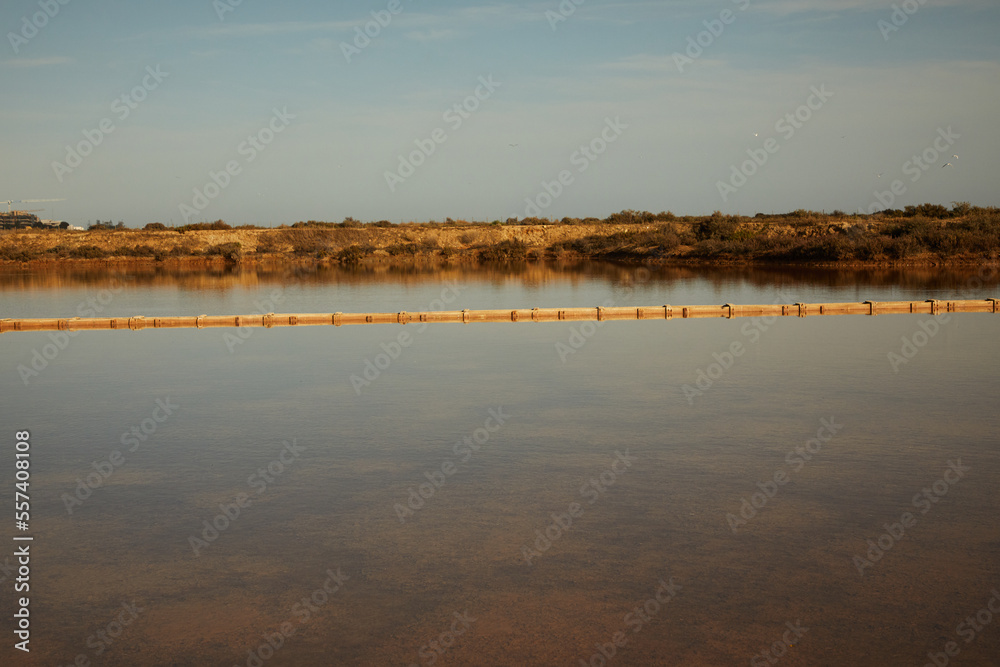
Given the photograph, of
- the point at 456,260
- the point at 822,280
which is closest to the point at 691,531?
the point at 822,280

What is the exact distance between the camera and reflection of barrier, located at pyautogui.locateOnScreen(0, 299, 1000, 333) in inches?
464

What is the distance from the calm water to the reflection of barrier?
2335 millimetres

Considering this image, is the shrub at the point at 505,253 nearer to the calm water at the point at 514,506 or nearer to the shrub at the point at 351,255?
the shrub at the point at 351,255

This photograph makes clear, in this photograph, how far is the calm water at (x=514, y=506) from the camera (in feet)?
10.8

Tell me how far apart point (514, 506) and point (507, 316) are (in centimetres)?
750

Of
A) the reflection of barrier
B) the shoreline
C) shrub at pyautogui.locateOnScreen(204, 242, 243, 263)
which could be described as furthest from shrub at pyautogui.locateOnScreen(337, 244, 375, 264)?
the reflection of barrier

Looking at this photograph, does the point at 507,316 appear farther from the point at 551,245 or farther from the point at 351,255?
the point at 551,245

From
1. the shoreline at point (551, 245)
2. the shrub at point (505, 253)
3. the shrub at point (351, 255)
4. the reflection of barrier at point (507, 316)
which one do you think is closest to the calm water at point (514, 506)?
the reflection of barrier at point (507, 316)

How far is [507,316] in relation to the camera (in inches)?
472

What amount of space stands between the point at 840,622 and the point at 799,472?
1.81 metres

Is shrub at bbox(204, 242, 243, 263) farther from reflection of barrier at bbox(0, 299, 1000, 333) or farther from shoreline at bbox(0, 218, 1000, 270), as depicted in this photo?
reflection of barrier at bbox(0, 299, 1000, 333)

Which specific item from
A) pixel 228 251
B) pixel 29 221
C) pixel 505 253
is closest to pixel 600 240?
pixel 505 253

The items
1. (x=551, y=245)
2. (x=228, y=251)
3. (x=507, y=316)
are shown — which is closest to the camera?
(x=507, y=316)

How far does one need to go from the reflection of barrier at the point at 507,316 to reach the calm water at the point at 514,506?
91.9 inches
